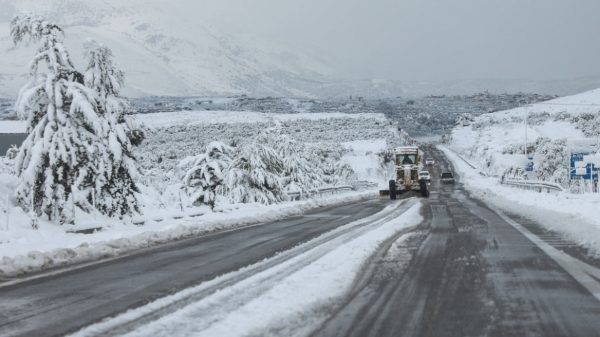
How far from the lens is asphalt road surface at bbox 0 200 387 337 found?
5422 millimetres

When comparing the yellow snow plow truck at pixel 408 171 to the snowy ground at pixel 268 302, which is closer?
the snowy ground at pixel 268 302

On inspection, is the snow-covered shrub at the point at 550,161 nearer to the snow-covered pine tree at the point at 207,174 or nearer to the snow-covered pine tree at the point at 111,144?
the snow-covered pine tree at the point at 207,174

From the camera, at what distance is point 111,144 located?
16.1 metres

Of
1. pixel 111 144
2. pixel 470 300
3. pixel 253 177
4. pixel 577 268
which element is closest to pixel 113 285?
pixel 470 300

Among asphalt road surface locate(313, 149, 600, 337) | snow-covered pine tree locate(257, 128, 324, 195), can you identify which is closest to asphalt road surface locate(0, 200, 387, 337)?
asphalt road surface locate(313, 149, 600, 337)

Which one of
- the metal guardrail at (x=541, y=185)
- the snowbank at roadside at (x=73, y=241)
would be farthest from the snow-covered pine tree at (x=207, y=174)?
the metal guardrail at (x=541, y=185)

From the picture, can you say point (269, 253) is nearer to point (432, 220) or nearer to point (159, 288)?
point (159, 288)

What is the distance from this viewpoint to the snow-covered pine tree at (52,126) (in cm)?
1439

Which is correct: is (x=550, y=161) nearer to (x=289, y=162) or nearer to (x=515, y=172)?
(x=515, y=172)

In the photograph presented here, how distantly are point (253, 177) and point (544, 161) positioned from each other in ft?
129

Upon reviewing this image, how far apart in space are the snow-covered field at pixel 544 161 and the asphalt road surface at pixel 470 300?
2.34 metres

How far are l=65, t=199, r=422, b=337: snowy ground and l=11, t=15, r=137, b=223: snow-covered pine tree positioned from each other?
7624 mm

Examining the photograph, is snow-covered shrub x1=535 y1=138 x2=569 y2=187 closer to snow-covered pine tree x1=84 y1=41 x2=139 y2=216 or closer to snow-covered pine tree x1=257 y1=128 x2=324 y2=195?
snow-covered pine tree x1=257 y1=128 x2=324 y2=195

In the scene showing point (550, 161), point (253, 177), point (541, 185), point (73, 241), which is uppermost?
point (550, 161)
